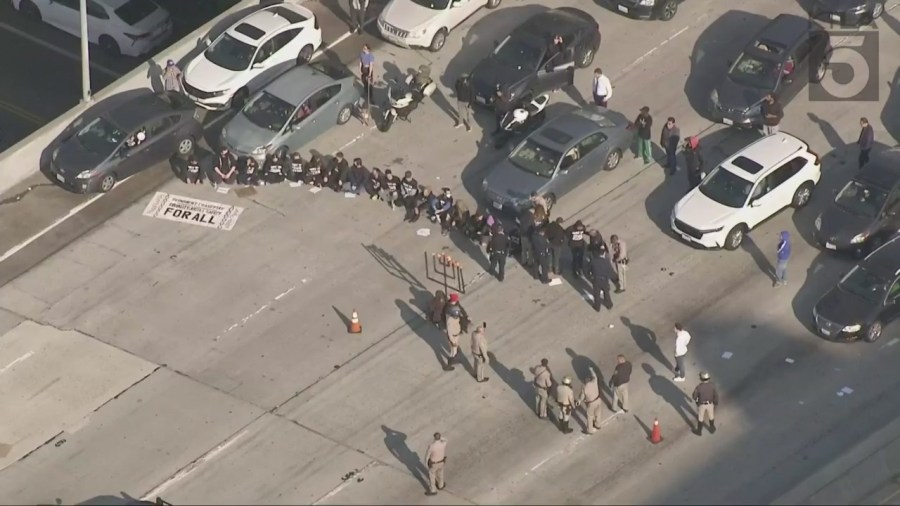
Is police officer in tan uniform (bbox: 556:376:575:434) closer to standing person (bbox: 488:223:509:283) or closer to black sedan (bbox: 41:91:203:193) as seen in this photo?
standing person (bbox: 488:223:509:283)

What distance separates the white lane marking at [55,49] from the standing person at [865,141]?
64.8 ft

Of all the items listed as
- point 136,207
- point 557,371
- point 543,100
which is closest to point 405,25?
point 543,100

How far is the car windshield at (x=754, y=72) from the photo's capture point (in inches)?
1970

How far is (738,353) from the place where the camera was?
44531mm

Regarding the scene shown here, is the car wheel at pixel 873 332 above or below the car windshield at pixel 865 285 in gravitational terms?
below

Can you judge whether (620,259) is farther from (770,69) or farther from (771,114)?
(770,69)

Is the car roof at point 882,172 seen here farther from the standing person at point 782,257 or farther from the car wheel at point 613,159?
the car wheel at point 613,159

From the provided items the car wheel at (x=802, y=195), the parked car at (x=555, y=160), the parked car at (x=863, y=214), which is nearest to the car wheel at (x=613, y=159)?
the parked car at (x=555, y=160)

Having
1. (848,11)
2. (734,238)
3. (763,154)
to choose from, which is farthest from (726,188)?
(848,11)

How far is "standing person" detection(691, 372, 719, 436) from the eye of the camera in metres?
41.7

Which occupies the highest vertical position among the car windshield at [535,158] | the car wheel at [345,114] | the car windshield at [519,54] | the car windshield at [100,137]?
the car windshield at [100,137]

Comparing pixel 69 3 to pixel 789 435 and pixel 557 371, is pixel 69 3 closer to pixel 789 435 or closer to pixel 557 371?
pixel 557 371

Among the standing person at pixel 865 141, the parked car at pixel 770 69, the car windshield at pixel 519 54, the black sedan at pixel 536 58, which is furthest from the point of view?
the car windshield at pixel 519 54

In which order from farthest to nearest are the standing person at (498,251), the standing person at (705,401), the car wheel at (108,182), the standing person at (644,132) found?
1. the car wheel at (108,182)
2. the standing person at (644,132)
3. the standing person at (498,251)
4. the standing person at (705,401)
